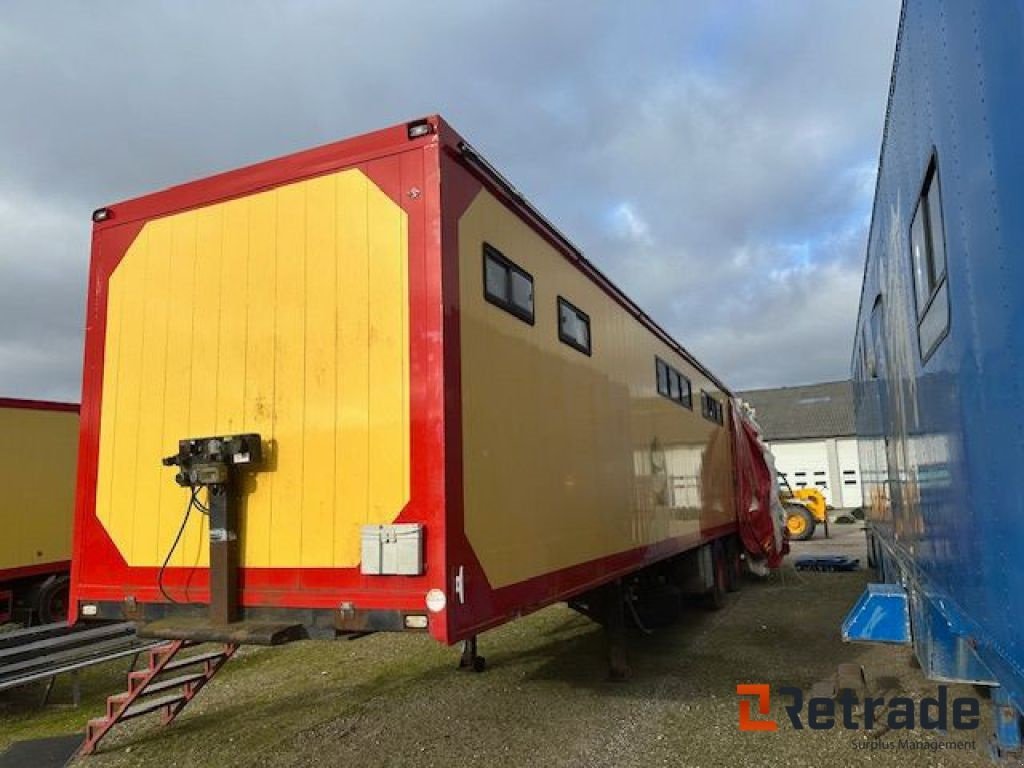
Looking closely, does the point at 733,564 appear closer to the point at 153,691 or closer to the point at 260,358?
the point at 153,691

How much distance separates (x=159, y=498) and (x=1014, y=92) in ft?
14.4

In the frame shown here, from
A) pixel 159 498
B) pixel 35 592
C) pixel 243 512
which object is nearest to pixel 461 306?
pixel 243 512

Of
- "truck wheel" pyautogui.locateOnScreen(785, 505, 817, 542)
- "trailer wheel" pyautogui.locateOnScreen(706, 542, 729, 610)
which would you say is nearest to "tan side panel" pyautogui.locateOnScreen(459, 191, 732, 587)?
"trailer wheel" pyautogui.locateOnScreen(706, 542, 729, 610)

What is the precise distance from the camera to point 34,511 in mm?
9734

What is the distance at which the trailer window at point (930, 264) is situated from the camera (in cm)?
273

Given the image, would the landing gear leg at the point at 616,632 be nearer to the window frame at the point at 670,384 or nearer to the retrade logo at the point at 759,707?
the retrade logo at the point at 759,707

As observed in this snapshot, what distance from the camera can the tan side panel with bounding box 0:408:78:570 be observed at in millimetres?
9500

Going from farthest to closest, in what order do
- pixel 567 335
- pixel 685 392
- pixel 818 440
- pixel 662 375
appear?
pixel 818 440
pixel 685 392
pixel 662 375
pixel 567 335

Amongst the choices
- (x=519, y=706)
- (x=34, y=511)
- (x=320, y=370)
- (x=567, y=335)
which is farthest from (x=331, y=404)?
(x=34, y=511)

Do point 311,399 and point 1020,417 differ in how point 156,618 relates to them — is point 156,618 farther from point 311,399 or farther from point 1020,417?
point 1020,417

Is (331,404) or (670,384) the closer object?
(331,404)

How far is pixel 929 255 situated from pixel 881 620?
2294 mm

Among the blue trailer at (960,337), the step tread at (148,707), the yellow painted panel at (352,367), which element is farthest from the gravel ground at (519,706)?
the yellow painted panel at (352,367)

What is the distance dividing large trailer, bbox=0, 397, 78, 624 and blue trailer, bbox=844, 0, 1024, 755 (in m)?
9.69
